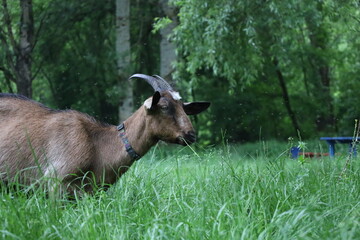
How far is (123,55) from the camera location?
15398 millimetres

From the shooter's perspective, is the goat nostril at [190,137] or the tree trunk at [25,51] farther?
the tree trunk at [25,51]

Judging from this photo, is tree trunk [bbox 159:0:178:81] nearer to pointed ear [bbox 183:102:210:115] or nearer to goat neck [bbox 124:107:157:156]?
pointed ear [bbox 183:102:210:115]

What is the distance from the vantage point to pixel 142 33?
1838cm

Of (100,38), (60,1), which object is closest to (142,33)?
(100,38)

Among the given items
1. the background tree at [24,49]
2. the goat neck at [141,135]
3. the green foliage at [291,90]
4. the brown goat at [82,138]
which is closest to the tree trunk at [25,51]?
the background tree at [24,49]

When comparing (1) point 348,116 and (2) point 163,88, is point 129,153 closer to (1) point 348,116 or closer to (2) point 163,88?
(2) point 163,88

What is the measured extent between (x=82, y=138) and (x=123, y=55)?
10.2 meters

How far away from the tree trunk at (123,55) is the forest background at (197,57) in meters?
0.03

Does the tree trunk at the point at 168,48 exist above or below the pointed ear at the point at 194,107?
above

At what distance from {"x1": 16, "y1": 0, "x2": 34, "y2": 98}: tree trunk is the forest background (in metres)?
0.03

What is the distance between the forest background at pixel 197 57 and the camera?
11.6 meters

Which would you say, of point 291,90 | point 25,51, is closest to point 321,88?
point 291,90

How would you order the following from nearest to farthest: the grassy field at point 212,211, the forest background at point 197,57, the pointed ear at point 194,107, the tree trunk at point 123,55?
1. the grassy field at point 212,211
2. the pointed ear at point 194,107
3. the forest background at point 197,57
4. the tree trunk at point 123,55

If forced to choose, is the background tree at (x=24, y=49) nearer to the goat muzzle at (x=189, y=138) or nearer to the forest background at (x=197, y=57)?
the forest background at (x=197, y=57)
